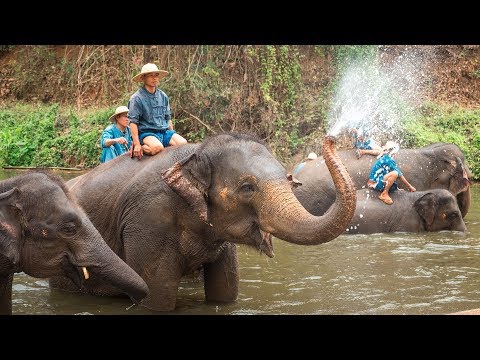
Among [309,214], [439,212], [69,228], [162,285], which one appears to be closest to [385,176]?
[439,212]

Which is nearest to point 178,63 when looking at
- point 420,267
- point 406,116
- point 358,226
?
point 406,116

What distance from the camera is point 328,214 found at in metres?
5.51

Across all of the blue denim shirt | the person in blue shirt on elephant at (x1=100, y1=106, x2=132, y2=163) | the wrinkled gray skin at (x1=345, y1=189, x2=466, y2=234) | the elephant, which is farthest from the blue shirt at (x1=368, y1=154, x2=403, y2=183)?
the elephant

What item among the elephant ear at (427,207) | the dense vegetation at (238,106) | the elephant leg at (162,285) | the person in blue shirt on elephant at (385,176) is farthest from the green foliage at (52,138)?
the elephant leg at (162,285)

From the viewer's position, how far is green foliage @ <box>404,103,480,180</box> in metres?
17.0

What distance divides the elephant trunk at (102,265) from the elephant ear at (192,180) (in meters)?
1.15

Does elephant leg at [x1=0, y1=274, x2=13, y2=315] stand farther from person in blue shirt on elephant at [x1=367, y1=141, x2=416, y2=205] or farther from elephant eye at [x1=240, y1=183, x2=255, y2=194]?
person in blue shirt on elephant at [x1=367, y1=141, x2=416, y2=205]

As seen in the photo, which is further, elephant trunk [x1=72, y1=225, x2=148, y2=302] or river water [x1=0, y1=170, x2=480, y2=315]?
river water [x1=0, y1=170, x2=480, y2=315]

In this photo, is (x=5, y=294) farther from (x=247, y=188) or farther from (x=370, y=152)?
(x=370, y=152)

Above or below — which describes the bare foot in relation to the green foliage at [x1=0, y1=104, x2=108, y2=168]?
below

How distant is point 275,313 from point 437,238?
453 cm

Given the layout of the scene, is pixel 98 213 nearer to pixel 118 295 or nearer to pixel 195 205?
pixel 118 295

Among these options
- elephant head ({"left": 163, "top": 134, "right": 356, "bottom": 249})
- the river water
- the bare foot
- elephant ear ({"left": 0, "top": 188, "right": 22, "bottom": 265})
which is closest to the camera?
elephant ear ({"left": 0, "top": 188, "right": 22, "bottom": 265})

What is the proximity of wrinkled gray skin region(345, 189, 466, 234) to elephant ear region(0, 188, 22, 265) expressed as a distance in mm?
6565
